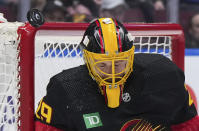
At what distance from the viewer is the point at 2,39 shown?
1.25 meters

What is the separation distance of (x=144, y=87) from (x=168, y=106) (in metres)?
0.10

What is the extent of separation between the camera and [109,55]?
3.64 ft

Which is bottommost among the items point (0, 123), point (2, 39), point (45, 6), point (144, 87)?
point (0, 123)

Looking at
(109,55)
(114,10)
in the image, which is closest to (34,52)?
(109,55)

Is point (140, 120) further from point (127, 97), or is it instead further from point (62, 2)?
point (62, 2)

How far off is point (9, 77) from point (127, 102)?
37 cm

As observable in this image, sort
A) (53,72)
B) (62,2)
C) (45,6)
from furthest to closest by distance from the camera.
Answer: (62,2) → (45,6) → (53,72)

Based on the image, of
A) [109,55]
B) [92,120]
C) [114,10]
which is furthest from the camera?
[114,10]

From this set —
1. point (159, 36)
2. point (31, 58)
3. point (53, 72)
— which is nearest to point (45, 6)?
point (53, 72)

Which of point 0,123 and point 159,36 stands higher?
point 159,36

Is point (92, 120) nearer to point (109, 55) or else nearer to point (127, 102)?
point (127, 102)

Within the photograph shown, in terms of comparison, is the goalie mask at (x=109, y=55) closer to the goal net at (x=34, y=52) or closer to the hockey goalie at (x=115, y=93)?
the hockey goalie at (x=115, y=93)

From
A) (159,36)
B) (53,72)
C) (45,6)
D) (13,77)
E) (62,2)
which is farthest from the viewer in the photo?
(62,2)

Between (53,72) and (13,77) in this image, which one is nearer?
(13,77)
